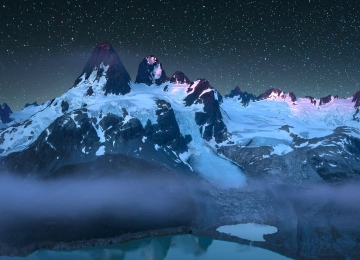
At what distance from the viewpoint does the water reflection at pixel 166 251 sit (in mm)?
76500

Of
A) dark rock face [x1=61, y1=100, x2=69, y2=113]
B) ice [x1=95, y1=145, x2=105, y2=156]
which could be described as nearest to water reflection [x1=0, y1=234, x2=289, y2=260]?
ice [x1=95, y1=145, x2=105, y2=156]

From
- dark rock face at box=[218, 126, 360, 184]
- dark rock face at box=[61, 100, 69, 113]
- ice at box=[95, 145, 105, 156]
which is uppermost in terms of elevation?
dark rock face at box=[61, 100, 69, 113]

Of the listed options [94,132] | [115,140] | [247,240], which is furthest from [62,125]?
[247,240]

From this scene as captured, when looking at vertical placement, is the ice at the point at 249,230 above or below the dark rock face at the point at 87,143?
below

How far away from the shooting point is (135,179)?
130 m

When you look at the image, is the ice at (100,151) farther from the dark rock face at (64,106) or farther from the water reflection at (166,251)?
the water reflection at (166,251)

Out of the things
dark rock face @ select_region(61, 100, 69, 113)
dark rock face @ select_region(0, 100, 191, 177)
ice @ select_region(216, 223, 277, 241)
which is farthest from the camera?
dark rock face @ select_region(61, 100, 69, 113)

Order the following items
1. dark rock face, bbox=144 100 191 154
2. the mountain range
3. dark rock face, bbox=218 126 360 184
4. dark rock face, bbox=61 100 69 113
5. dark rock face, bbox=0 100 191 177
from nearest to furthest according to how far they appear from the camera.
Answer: the mountain range, dark rock face, bbox=0 100 191 177, dark rock face, bbox=218 126 360 184, dark rock face, bbox=144 100 191 154, dark rock face, bbox=61 100 69 113

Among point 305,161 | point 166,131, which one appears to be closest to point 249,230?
point 166,131

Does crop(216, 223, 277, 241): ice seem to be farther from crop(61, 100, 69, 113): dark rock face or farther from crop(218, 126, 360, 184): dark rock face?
crop(61, 100, 69, 113): dark rock face

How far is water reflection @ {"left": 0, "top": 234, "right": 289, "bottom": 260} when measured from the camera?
3012 inches

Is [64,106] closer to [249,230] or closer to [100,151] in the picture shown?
[100,151]

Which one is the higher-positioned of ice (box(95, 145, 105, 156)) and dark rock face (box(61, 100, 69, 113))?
dark rock face (box(61, 100, 69, 113))

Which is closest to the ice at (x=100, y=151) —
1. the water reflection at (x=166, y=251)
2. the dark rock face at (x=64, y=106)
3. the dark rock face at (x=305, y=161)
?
the dark rock face at (x=64, y=106)
